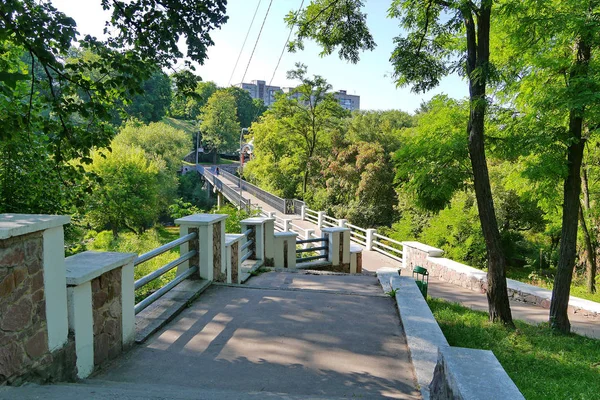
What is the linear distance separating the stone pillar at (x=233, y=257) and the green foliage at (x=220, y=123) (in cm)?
6834

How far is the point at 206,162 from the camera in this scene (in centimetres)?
8381

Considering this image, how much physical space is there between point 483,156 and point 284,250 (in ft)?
14.8

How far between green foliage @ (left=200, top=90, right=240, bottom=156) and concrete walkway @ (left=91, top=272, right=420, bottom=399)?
7049 centimetres

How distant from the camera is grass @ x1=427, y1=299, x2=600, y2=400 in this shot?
14.7 feet

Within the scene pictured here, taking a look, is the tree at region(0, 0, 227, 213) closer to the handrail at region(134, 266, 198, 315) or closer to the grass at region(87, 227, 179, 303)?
the handrail at region(134, 266, 198, 315)

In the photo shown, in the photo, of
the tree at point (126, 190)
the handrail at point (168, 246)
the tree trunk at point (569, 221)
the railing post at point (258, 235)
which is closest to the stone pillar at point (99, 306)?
the handrail at point (168, 246)

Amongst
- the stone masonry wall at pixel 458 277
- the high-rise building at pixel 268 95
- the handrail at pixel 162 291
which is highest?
the high-rise building at pixel 268 95

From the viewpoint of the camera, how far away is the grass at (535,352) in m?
4.48

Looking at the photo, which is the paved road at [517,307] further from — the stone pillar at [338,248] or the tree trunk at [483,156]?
the stone pillar at [338,248]

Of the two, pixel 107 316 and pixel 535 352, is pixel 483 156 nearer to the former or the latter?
pixel 535 352

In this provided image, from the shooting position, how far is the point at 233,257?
7.30 metres

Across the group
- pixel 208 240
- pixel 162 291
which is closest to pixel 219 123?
pixel 208 240

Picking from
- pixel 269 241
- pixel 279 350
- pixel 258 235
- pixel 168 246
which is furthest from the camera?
pixel 269 241

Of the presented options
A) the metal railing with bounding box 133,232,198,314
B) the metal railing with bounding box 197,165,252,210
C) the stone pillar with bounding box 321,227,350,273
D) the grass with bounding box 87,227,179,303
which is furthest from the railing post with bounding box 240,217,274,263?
the metal railing with bounding box 197,165,252,210
